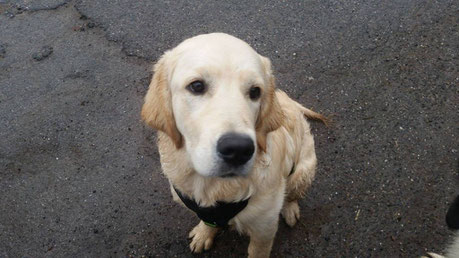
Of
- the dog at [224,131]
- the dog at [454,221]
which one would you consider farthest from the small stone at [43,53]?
the dog at [454,221]

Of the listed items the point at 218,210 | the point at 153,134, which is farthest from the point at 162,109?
the point at 153,134

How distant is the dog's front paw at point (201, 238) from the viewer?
292 centimetres

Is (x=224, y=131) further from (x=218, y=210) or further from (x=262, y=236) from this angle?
(x=262, y=236)

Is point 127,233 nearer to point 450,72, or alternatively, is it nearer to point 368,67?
point 368,67

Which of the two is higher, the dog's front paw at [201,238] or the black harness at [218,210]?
the black harness at [218,210]

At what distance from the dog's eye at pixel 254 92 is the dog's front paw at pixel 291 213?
4.30 ft

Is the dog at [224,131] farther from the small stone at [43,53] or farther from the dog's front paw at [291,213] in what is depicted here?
the small stone at [43,53]

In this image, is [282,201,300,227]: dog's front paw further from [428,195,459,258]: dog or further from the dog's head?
[428,195,459,258]: dog

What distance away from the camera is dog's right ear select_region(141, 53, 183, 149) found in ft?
6.97

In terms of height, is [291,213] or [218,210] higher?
[218,210]

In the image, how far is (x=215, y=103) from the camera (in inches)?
74.6

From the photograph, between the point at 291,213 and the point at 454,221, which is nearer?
the point at 454,221

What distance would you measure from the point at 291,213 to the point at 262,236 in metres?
0.64

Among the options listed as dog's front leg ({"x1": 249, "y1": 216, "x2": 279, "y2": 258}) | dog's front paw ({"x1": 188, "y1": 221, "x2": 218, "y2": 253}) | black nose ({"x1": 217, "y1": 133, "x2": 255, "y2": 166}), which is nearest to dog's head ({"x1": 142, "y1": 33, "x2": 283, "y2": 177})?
black nose ({"x1": 217, "y1": 133, "x2": 255, "y2": 166})
